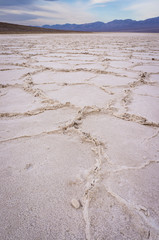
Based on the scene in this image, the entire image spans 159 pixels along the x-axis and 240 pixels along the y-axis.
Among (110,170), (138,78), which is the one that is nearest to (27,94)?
(110,170)

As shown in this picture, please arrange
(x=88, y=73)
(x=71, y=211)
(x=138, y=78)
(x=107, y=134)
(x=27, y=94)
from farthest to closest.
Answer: (x=88, y=73), (x=138, y=78), (x=27, y=94), (x=107, y=134), (x=71, y=211)

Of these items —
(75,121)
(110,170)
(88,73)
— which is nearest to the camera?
(110,170)

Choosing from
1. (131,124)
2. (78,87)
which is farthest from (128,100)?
(78,87)

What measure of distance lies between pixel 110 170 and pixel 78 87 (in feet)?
3.74

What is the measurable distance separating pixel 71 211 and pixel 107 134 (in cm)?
50

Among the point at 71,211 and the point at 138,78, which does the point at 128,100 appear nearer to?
the point at 138,78

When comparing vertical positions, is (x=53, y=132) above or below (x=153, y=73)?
below

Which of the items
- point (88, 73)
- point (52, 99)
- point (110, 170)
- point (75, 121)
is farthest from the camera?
point (88, 73)

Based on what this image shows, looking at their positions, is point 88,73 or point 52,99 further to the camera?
point 88,73

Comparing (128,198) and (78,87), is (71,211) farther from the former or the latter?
(78,87)

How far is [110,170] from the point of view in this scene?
26.5 inches

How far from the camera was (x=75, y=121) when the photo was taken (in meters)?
1.03

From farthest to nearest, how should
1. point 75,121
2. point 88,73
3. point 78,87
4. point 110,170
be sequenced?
point 88,73, point 78,87, point 75,121, point 110,170

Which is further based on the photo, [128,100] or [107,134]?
[128,100]
